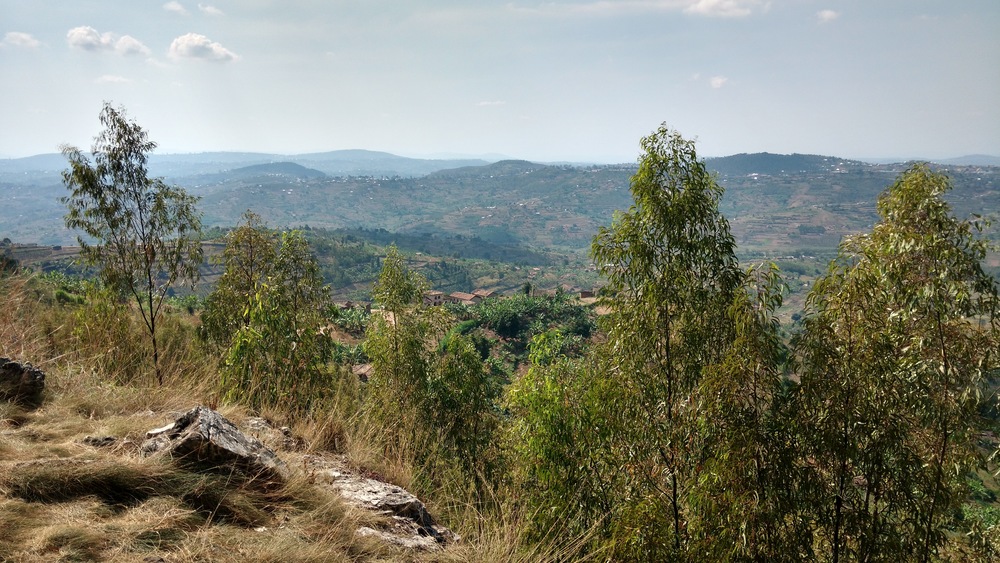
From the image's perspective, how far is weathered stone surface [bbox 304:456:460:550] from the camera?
3971 mm

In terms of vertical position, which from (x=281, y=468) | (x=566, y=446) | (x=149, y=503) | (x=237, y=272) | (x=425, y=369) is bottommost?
(x=425, y=369)

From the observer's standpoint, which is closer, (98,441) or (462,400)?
(98,441)

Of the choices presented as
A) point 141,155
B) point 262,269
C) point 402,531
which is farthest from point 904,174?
point 141,155

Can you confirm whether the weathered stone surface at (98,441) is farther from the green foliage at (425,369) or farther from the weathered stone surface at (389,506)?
the green foliage at (425,369)

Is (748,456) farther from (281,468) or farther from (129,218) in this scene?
(129,218)

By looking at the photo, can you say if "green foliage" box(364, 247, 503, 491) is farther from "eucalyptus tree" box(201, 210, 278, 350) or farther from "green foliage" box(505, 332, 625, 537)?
"green foliage" box(505, 332, 625, 537)

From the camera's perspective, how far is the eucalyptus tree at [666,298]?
576 centimetres

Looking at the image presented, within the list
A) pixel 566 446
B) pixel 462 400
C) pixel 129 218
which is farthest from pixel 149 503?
pixel 462 400

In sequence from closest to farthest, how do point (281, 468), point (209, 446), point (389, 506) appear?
point (209, 446), point (281, 468), point (389, 506)

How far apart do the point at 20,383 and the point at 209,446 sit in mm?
2017

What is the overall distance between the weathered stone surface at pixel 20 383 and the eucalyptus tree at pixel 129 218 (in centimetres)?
494

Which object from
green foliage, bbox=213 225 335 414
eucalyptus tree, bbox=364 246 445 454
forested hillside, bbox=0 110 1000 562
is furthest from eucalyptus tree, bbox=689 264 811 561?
eucalyptus tree, bbox=364 246 445 454

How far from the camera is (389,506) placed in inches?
174

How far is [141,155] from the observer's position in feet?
32.7
